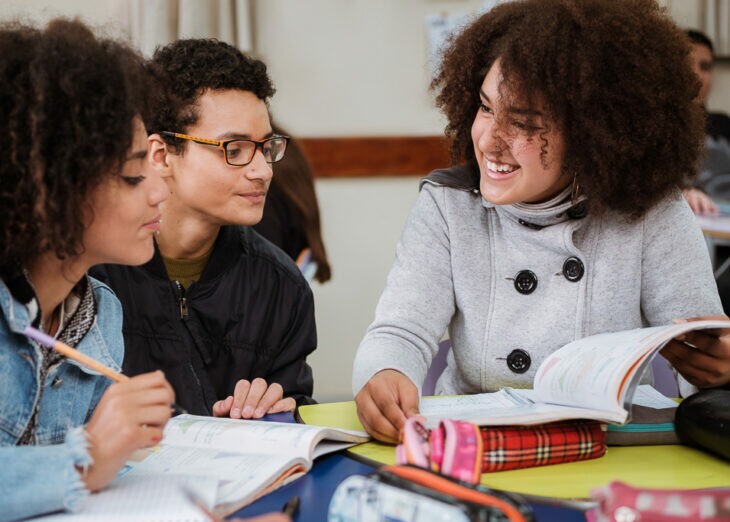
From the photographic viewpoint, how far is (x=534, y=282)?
1.58 m

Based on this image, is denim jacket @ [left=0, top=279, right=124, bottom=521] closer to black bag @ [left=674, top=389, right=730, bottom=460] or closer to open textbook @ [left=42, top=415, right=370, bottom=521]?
open textbook @ [left=42, top=415, right=370, bottom=521]

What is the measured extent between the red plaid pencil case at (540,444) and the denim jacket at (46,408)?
48cm

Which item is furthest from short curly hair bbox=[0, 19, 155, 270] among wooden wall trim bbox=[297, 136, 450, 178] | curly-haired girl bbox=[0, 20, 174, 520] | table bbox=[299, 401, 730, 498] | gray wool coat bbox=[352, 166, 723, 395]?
wooden wall trim bbox=[297, 136, 450, 178]

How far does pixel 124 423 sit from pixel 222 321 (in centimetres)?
83

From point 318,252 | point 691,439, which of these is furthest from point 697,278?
point 318,252

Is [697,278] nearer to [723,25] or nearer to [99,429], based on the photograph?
[99,429]

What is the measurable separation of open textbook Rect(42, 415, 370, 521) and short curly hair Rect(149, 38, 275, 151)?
79 centimetres

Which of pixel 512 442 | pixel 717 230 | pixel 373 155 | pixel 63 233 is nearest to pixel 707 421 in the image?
pixel 512 442

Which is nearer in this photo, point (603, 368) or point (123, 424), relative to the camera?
point (123, 424)

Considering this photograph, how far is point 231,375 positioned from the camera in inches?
69.5

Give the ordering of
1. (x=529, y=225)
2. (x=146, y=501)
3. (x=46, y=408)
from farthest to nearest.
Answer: (x=529, y=225), (x=46, y=408), (x=146, y=501)

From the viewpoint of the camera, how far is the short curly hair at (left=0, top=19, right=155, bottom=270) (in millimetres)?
997

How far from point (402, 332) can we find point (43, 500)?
0.73m

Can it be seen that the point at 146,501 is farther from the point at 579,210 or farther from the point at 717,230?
the point at 717,230
